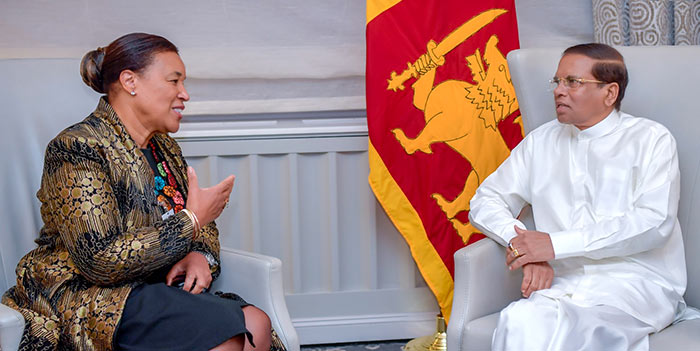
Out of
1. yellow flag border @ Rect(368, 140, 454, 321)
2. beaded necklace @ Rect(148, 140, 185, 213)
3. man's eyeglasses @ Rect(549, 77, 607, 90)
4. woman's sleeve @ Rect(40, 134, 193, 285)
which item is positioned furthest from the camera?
yellow flag border @ Rect(368, 140, 454, 321)

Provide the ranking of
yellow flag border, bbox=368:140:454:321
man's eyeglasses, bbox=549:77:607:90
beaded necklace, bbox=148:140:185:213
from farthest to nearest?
1. yellow flag border, bbox=368:140:454:321
2. man's eyeglasses, bbox=549:77:607:90
3. beaded necklace, bbox=148:140:185:213

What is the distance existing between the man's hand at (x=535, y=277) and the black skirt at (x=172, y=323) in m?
0.70

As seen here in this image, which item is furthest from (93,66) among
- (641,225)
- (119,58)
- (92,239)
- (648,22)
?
(648,22)

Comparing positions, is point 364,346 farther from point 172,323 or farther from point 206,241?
point 172,323

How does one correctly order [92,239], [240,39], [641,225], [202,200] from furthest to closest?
[240,39] < [641,225] < [202,200] < [92,239]

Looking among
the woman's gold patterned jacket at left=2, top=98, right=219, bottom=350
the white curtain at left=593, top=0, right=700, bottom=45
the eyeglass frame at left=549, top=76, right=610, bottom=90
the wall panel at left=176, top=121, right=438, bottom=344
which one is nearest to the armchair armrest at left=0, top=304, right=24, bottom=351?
the woman's gold patterned jacket at left=2, top=98, right=219, bottom=350

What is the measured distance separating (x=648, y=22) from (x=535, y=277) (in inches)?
50.3

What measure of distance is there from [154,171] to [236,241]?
3.20 ft

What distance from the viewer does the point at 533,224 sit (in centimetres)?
218

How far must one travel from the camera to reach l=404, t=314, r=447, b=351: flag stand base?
2.68 m

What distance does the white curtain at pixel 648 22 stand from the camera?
2695 mm

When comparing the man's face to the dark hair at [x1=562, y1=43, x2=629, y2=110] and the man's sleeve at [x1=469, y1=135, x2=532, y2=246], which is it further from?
the man's sleeve at [x1=469, y1=135, x2=532, y2=246]

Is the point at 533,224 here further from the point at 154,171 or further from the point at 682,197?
the point at 154,171

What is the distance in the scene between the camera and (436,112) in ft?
8.44
